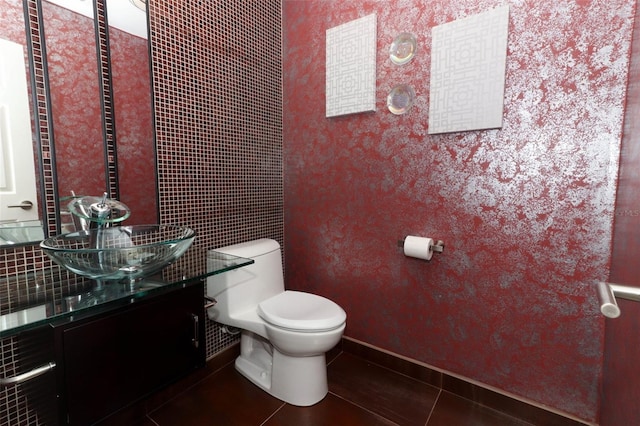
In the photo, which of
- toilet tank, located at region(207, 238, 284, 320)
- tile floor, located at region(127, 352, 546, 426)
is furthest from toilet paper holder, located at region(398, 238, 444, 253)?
toilet tank, located at region(207, 238, 284, 320)

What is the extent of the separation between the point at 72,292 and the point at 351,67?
170cm

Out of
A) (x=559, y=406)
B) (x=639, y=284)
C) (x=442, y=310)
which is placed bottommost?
(x=559, y=406)

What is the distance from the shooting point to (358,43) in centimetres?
173

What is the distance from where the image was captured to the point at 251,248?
1734mm

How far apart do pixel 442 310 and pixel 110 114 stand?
1893 mm

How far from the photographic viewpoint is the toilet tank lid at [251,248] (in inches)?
65.0

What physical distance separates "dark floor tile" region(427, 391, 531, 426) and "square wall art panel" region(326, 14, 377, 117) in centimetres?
163

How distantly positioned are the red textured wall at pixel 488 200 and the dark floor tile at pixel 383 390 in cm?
16

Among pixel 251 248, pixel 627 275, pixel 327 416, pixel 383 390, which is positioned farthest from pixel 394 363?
pixel 627 275

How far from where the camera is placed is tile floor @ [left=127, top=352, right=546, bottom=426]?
143cm

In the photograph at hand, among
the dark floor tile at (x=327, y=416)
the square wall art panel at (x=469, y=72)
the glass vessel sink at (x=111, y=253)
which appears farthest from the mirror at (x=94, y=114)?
the square wall art panel at (x=469, y=72)

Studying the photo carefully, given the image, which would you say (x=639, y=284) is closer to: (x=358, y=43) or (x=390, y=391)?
(x=390, y=391)

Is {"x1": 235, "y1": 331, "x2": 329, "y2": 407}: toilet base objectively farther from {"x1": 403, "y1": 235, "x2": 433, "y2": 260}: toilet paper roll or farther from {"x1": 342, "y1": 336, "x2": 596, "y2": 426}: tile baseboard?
{"x1": 403, "y1": 235, "x2": 433, "y2": 260}: toilet paper roll

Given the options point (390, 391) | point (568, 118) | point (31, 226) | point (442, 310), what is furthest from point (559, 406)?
point (31, 226)
